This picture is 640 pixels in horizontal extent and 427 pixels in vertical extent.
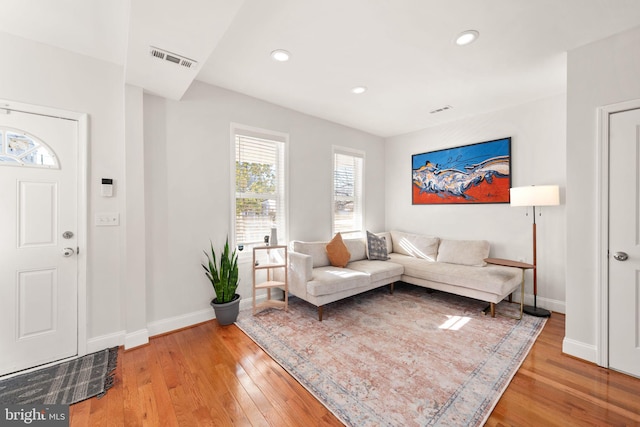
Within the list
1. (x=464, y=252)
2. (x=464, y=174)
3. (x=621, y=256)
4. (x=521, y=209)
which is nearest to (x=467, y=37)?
(x=621, y=256)

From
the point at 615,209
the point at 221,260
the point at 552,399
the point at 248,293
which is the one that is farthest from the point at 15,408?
the point at 615,209

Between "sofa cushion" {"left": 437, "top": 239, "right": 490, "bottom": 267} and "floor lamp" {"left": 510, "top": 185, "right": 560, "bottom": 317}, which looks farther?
"sofa cushion" {"left": 437, "top": 239, "right": 490, "bottom": 267}

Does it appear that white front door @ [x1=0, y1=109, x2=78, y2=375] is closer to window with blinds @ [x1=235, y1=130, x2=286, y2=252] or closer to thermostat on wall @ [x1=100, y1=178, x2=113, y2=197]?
thermostat on wall @ [x1=100, y1=178, x2=113, y2=197]

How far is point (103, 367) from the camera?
6.81 feet

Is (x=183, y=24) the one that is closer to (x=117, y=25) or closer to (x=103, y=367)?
(x=117, y=25)

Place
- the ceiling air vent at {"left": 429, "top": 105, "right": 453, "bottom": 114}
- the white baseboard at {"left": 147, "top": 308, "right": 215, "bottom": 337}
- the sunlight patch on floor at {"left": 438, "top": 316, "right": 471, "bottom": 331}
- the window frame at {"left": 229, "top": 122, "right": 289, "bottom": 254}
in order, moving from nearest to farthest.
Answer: the white baseboard at {"left": 147, "top": 308, "right": 215, "bottom": 337} → the sunlight patch on floor at {"left": 438, "top": 316, "right": 471, "bottom": 331} → the window frame at {"left": 229, "top": 122, "right": 289, "bottom": 254} → the ceiling air vent at {"left": 429, "top": 105, "right": 453, "bottom": 114}

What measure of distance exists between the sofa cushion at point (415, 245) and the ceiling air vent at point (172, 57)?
12.4 ft

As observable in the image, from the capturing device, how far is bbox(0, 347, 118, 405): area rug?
1.72 m

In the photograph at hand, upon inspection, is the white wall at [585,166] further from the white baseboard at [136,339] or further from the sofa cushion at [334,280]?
the white baseboard at [136,339]

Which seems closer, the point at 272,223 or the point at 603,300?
the point at 603,300

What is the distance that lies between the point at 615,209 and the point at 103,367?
430 cm

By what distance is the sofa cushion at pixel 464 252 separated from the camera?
3.56 meters

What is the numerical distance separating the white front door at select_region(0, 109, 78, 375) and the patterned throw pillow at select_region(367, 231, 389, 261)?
3481 mm

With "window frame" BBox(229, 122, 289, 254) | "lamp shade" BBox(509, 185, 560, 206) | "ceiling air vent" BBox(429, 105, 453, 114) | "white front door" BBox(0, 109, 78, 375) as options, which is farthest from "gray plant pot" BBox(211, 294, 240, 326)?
"ceiling air vent" BBox(429, 105, 453, 114)
